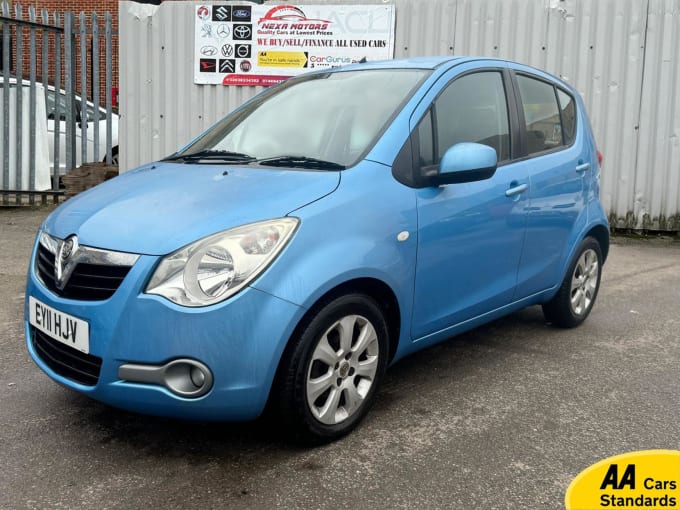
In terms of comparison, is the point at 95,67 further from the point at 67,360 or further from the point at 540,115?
the point at 67,360

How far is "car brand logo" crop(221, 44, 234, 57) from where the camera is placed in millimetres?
8727

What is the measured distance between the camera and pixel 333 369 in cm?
304

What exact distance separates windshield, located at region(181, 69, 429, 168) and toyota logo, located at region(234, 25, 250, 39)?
472cm

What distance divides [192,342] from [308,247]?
55 centimetres

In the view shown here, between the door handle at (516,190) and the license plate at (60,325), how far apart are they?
2154 mm

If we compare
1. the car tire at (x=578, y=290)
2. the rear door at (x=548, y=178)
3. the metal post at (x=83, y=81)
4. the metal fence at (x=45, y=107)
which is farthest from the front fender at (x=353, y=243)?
the metal post at (x=83, y=81)

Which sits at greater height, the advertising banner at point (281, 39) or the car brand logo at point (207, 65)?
the advertising banner at point (281, 39)

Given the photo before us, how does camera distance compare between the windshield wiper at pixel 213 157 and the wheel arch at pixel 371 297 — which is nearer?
the wheel arch at pixel 371 297

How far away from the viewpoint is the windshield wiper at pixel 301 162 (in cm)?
328

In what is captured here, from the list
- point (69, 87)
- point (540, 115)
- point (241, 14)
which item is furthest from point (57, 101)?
point (540, 115)

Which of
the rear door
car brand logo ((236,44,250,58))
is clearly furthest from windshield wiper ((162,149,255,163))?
car brand logo ((236,44,250,58))

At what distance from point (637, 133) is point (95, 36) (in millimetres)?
6319

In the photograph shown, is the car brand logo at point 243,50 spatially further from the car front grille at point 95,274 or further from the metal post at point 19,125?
the car front grille at point 95,274

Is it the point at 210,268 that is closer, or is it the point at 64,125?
the point at 210,268
